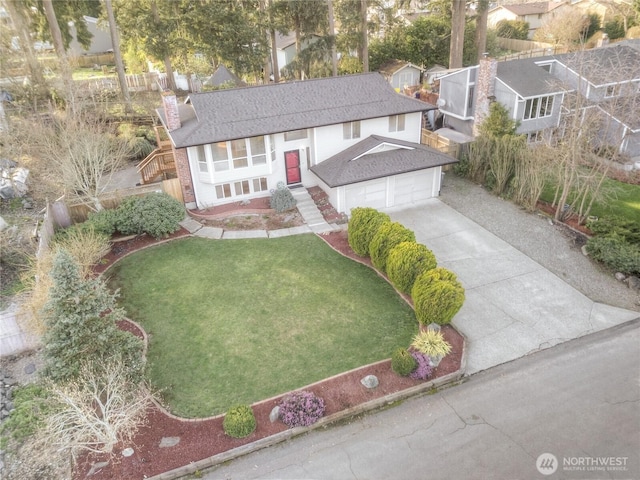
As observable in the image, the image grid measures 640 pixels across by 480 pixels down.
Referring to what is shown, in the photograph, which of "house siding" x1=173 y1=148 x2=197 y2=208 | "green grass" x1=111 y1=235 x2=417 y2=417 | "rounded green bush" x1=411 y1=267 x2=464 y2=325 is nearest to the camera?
"green grass" x1=111 y1=235 x2=417 y2=417

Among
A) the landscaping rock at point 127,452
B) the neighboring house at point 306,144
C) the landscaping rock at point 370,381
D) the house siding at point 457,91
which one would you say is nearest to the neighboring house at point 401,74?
the house siding at point 457,91

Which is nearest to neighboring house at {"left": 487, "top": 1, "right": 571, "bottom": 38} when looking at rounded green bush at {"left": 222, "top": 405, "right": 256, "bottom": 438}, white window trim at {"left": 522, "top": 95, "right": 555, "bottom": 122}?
white window trim at {"left": 522, "top": 95, "right": 555, "bottom": 122}

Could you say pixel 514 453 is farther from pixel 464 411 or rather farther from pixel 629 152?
pixel 629 152

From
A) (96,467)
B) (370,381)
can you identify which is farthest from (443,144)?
(96,467)

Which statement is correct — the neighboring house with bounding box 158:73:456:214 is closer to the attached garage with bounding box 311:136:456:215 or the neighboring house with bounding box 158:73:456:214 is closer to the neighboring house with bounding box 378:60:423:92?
the attached garage with bounding box 311:136:456:215

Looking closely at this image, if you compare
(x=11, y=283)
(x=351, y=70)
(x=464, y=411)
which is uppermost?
(x=351, y=70)

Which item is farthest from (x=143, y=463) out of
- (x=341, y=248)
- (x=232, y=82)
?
(x=232, y=82)

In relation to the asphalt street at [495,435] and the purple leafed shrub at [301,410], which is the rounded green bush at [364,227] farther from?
the purple leafed shrub at [301,410]
